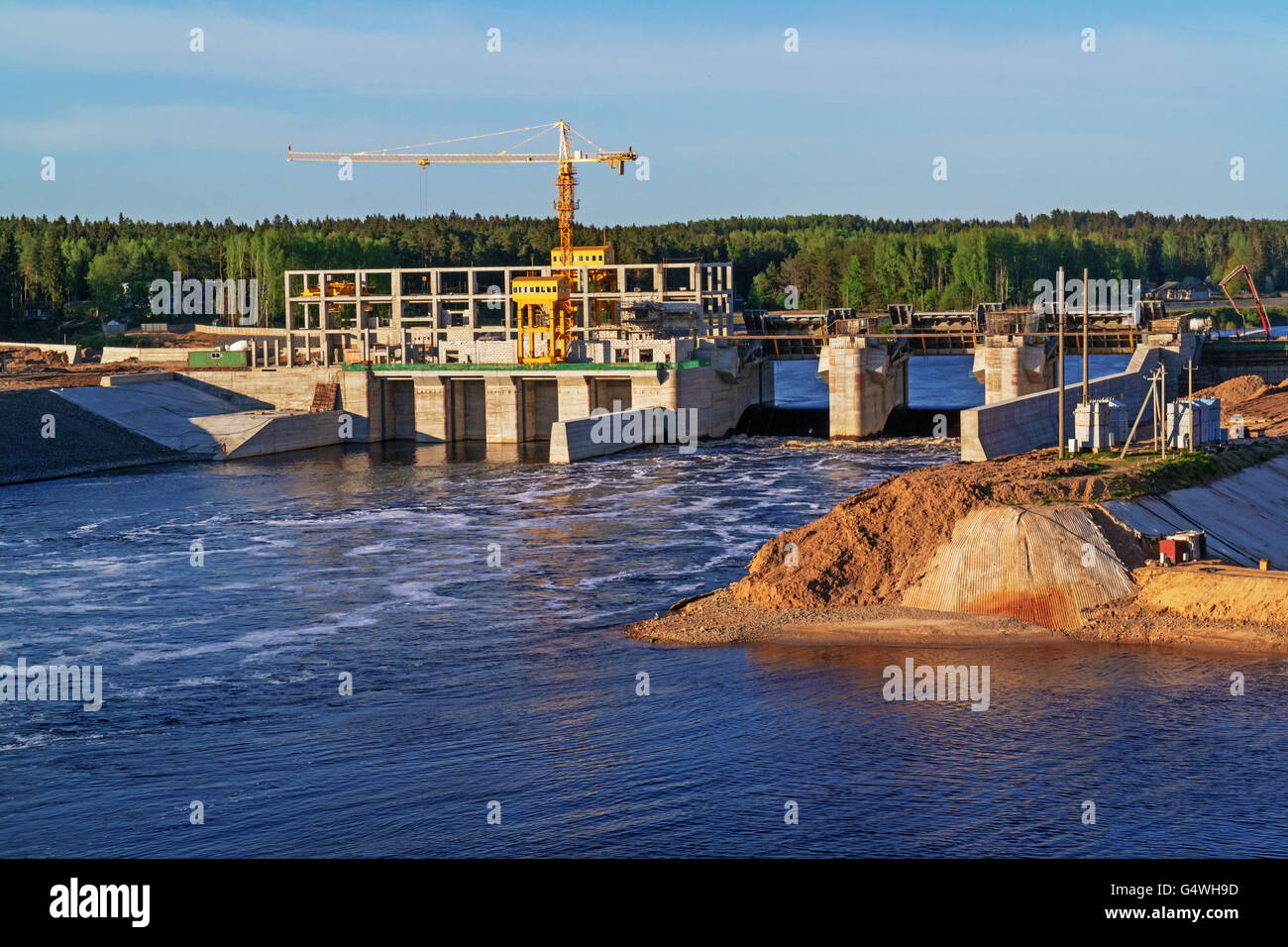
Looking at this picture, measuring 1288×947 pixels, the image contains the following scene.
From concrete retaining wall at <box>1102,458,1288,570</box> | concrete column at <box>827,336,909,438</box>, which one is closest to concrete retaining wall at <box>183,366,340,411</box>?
concrete column at <box>827,336,909,438</box>

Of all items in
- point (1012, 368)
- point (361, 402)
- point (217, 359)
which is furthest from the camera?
point (217, 359)

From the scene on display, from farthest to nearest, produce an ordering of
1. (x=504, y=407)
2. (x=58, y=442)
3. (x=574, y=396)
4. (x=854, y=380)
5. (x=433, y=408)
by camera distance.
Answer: (x=433, y=408) → (x=504, y=407) → (x=574, y=396) → (x=854, y=380) → (x=58, y=442)

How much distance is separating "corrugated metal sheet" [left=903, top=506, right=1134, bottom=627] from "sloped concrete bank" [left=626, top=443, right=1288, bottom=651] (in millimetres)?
42

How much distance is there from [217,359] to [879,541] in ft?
322

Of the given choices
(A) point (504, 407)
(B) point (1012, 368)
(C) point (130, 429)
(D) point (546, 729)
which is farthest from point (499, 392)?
(D) point (546, 729)

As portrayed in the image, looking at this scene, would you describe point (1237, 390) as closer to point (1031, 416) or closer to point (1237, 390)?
point (1237, 390)

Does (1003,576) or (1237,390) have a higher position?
(1237,390)

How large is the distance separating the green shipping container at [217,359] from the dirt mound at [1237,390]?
8239cm

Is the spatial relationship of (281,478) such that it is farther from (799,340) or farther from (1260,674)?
(1260,674)

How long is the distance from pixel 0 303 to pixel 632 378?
118226 mm

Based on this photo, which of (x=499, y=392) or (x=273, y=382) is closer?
(x=499, y=392)

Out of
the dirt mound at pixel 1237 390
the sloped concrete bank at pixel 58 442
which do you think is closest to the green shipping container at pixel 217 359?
the sloped concrete bank at pixel 58 442

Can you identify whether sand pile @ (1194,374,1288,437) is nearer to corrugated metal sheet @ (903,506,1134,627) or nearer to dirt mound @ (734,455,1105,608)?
dirt mound @ (734,455,1105,608)

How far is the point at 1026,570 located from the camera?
138 feet
